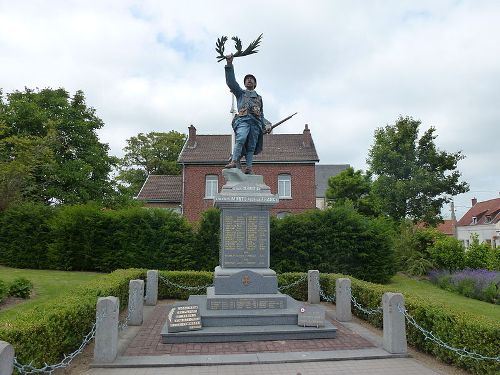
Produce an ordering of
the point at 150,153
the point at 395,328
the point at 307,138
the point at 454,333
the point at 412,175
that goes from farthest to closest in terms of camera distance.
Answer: the point at 150,153 < the point at 307,138 < the point at 412,175 < the point at 395,328 < the point at 454,333

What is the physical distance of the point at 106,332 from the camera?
6.98 m

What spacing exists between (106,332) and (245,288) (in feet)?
11.9

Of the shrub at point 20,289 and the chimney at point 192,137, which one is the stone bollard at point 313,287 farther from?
the chimney at point 192,137

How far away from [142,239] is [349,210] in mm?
8962

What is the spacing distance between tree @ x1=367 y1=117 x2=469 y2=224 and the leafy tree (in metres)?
6.37

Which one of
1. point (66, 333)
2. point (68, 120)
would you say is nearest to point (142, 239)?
point (66, 333)

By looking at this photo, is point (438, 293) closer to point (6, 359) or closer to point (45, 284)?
point (45, 284)

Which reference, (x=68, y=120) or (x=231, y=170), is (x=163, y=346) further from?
(x=68, y=120)

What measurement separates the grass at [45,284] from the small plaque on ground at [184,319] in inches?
110

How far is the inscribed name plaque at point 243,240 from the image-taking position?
33.4ft

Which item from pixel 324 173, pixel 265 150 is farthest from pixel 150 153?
pixel 324 173

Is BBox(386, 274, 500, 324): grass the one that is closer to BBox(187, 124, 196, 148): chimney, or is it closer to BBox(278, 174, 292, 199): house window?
BBox(278, 174, 292, 199): house window

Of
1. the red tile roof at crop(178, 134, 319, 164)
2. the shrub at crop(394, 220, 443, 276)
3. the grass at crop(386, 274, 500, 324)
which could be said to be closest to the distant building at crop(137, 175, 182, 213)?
the red tile roof at crop(178, 134, 319, 164)

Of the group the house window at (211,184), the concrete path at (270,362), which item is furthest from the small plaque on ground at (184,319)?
the house window at (211,184)
